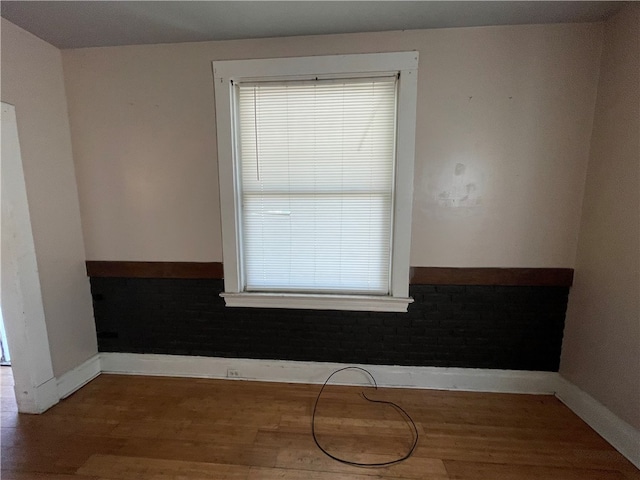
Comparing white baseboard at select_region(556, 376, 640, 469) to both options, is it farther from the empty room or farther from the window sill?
the window sill

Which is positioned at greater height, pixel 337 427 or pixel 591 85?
pixel 591 85

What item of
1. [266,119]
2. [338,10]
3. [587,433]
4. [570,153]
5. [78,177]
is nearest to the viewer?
[338,10]

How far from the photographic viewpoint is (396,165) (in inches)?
75.2

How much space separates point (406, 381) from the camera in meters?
2.11

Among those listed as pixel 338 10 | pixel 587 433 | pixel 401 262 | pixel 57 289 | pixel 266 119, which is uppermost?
pixel 338 10

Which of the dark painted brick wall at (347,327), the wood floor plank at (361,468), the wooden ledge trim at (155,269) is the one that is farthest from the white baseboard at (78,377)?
the wood floor plank at (361,468)

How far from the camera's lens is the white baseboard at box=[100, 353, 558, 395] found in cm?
204

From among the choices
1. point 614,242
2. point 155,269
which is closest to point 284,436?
point 155,269

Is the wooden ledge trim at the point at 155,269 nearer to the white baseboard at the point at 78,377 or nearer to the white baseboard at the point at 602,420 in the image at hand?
the white baseboard at the point at 78,377

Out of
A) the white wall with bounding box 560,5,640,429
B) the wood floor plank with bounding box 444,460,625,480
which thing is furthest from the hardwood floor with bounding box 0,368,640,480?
the white wall with bounding box 560,5,640,429

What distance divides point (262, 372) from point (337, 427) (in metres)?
0.75

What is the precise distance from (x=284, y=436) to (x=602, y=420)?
1.94m

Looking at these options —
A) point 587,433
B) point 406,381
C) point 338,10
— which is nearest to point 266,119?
point 338,10

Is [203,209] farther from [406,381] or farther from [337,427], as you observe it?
[406,381]
